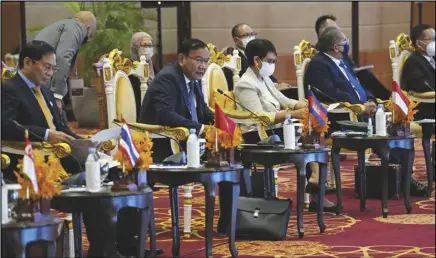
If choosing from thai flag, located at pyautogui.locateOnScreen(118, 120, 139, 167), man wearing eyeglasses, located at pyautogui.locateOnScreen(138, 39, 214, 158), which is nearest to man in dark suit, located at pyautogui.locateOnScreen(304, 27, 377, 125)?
man wearing eyeglasses, located at pyautogui.locateOnScreen(138, 39, 214, 158)

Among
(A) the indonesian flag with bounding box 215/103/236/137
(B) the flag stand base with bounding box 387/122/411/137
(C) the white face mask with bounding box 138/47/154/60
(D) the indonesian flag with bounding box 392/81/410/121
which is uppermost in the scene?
(C) the white face mask with bounding box 138/47/154/60

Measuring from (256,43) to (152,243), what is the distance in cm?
222

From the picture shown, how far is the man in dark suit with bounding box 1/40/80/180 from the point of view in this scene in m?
4.83

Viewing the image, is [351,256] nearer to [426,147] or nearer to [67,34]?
[426,147]

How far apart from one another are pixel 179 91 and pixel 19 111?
1072 mm

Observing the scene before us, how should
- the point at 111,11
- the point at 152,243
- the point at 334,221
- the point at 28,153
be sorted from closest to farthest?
the point at 28,153, the point at 152,243, the point at 334,221, the point at 111,11

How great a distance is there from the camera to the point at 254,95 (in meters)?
6.35

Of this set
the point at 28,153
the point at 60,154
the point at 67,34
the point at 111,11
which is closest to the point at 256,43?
the point at 67,34

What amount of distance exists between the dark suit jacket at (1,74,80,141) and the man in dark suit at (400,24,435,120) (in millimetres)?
3509

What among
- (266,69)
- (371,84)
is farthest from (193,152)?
(371,84)

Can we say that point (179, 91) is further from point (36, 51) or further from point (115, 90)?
point (36, 51)

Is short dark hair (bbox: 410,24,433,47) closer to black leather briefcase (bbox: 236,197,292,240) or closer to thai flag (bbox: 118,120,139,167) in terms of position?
black leather briefcase (bbox: 236,197,292,240)

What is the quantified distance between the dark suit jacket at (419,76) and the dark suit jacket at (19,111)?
11.7 ft

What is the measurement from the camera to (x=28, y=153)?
3.58 meters
